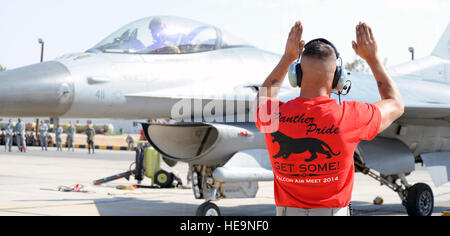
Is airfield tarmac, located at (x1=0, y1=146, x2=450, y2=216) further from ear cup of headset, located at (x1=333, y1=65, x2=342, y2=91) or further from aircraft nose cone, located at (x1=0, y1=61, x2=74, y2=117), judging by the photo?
ear cup of headset, located at (x1=333, y1=65, x2=342, y2=91)

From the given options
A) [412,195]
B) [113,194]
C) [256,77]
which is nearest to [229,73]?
[256,77]

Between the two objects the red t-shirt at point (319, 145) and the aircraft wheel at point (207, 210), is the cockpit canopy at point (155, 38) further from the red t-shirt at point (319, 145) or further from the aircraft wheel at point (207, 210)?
the red t-shirt at point (319, 145)

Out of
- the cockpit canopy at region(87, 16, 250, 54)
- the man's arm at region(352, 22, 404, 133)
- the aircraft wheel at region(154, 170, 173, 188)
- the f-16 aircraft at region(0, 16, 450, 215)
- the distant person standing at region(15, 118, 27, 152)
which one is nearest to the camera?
the man's arm at region(352, 22, 404, 133)

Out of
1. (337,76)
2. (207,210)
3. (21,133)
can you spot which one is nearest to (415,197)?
(207,210)

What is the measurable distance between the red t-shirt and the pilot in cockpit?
4.71 meters

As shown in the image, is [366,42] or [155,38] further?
[155,38]

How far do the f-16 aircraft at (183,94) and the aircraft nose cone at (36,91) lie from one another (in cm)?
1

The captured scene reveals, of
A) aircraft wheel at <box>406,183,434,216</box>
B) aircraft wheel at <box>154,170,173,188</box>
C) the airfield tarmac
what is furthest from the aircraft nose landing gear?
aircraft wheel at <box>154,170,173,188</box>

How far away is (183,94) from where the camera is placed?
274 inches

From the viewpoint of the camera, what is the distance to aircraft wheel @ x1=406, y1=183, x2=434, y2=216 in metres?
8.41

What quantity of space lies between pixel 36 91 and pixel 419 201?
5.60m

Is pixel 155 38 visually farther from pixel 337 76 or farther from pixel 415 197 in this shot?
pixel 337 76

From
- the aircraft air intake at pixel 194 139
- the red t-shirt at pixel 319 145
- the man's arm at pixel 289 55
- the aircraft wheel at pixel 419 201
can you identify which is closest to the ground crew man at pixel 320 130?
the red t-shirt at pixel 319 145

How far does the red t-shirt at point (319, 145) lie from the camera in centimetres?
246
